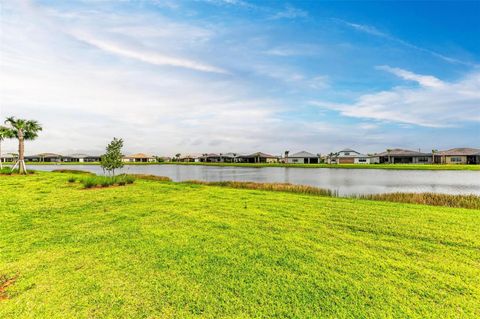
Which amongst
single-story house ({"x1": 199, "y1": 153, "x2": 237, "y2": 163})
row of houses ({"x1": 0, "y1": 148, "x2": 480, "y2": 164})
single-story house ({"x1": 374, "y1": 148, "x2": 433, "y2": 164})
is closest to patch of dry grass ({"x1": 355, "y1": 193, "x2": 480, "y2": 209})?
row of houses ({"x1": 0, "y1": 148, "x2": 480, "y2": 164})

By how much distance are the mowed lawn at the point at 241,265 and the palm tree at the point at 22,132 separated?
27276 mm

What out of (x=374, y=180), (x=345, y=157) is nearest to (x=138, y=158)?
(x=345, y=157)

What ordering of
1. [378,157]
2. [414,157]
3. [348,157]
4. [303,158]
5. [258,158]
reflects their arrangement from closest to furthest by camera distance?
1. [414,157]
2. [378,157]
3. [348,157]
4. [303,158]
5. [258,158]

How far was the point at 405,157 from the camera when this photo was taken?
71.8 meters

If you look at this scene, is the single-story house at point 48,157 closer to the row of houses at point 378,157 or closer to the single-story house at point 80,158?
the single-story house at point 80,158

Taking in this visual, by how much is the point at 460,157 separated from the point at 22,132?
91.6 metres

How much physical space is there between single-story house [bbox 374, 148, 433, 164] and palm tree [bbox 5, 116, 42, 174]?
3218 inches

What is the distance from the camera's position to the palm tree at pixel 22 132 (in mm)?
29734

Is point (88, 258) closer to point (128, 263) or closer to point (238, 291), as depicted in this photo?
point (128, 263)

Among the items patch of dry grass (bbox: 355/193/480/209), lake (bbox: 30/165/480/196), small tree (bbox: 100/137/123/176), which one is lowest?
lake (bbox: 30/165/480/196)

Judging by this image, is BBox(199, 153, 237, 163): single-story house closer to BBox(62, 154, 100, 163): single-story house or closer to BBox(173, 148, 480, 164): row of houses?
BBox(173, 148, 480, 164): row of houses

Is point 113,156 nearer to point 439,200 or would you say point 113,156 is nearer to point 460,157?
point 439,200

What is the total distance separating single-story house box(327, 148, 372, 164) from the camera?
7978 cm

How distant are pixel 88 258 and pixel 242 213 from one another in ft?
17.1
